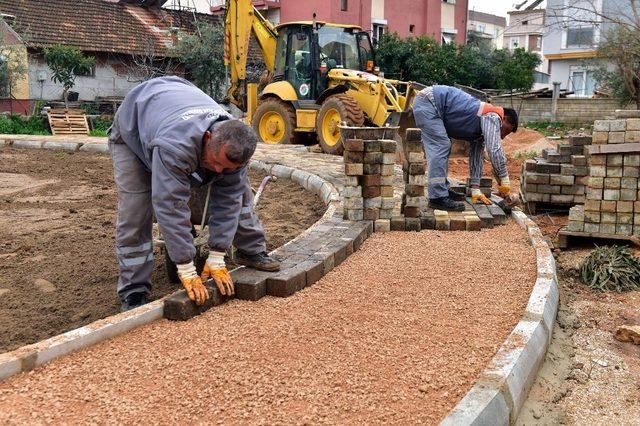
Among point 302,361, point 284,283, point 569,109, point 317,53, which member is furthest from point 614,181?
point 569,109

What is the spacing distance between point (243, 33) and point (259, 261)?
9819 mm

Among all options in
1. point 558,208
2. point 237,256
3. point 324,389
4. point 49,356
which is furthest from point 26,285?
point 558,208

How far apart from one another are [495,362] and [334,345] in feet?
2.46

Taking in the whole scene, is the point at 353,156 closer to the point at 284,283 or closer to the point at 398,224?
the point at 398,224

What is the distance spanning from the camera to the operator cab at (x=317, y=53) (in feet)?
38.7

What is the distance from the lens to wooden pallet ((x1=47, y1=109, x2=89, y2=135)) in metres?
17.2

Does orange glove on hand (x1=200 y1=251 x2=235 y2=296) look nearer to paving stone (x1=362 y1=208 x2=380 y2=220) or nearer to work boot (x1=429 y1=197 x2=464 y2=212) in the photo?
paving stone (x1=362 y1=208 x2=380 y2=220)

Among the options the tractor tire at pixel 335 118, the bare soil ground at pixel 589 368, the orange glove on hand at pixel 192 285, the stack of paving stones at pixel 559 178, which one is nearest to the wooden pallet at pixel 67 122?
the tractor tire at pixel 335 118

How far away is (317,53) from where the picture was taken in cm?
1173

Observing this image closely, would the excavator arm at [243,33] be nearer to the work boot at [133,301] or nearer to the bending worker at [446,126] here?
the bending worker at [446,126]

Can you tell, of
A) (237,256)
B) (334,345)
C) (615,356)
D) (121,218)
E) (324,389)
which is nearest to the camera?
(324,389)

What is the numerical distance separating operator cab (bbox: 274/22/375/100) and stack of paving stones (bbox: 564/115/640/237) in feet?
21.9

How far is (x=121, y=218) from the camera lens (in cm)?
388

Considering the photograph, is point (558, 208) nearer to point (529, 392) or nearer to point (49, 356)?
point (529, 392)
